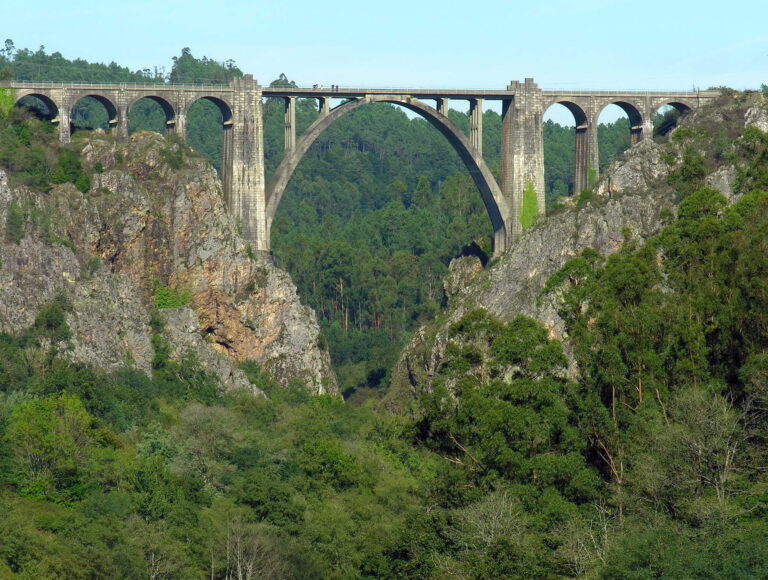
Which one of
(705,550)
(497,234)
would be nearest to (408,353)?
(497,234)

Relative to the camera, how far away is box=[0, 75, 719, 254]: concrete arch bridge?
102 meters

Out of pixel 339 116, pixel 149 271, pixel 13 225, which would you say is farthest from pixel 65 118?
pixel 339 116

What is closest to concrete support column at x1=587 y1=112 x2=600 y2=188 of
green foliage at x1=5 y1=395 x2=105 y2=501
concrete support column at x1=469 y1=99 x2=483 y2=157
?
concrete support column at x1=469 y1=99 x2=483 y2=157

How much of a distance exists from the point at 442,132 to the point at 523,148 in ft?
18.2

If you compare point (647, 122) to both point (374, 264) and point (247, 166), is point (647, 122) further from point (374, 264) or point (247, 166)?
point (374, 264)

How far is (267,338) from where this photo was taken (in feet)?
338

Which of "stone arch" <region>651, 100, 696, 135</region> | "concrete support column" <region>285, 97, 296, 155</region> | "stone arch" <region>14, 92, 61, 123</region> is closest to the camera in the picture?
"stone arch" <region>14, 92, 61, 123</region>

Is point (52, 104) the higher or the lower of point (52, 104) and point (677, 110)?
the lower

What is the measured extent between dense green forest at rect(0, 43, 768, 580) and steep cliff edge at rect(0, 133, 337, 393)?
464 centimetres

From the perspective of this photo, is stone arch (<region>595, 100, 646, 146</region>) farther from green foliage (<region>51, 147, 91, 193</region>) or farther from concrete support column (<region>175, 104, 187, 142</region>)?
green foliage (<region>51, 147, 91, 193</region>)

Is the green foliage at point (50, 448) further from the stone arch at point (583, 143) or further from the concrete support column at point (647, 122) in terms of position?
the concrete support column at point (647, 122)

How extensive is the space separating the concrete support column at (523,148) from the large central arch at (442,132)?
905mm

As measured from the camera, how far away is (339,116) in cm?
10794

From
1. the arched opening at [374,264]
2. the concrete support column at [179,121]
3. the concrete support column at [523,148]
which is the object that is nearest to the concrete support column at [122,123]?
the concrete support column at [179,121]
